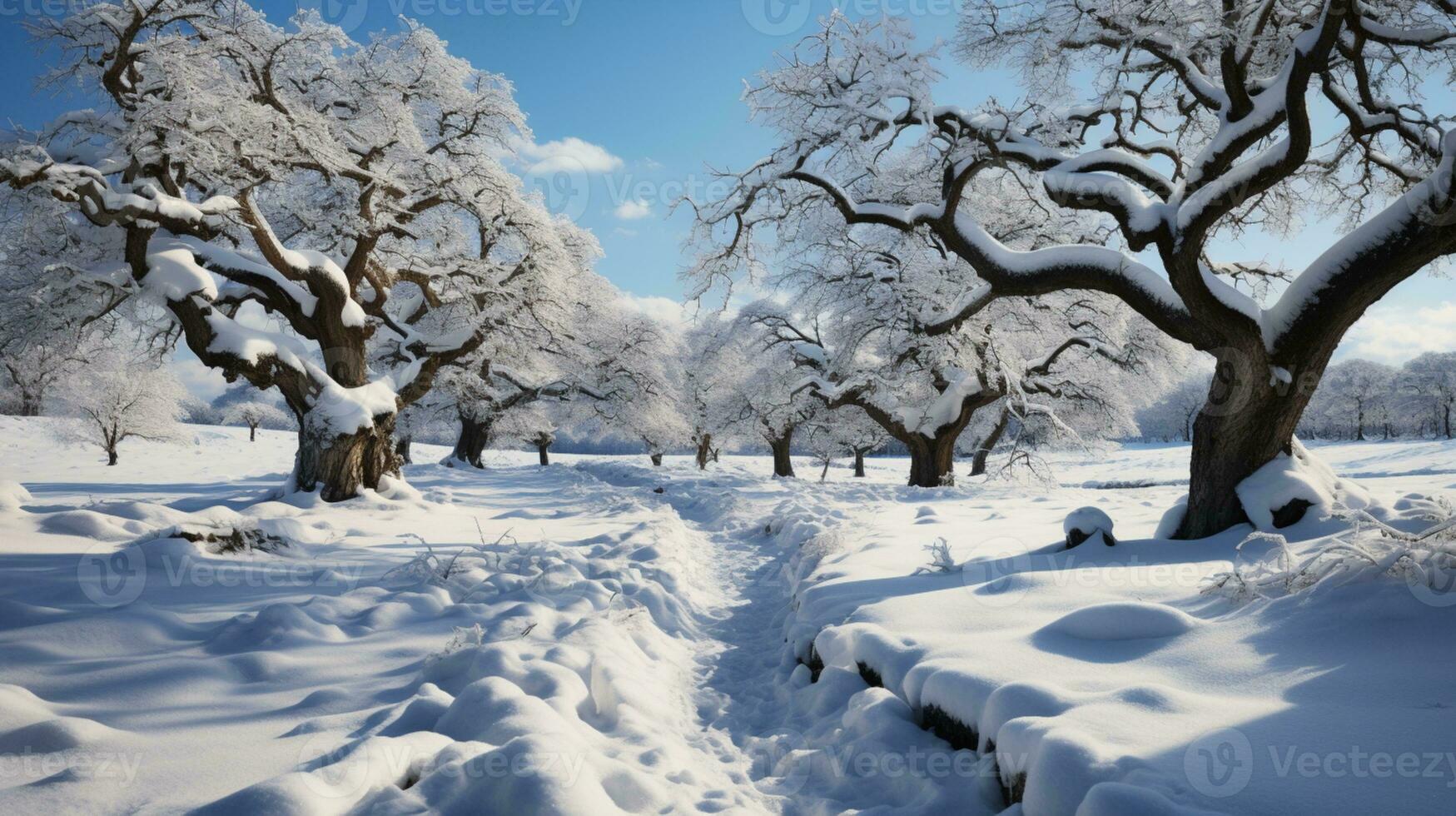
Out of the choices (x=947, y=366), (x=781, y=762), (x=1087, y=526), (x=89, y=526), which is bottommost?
(x=781, y=762)

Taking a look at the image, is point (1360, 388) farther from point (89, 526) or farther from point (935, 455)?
A: point (89, 526)

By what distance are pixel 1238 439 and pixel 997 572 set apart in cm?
→ 288

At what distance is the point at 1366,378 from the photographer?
2467 inches

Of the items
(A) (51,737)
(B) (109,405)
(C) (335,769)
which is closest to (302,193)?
(A) (51,737)

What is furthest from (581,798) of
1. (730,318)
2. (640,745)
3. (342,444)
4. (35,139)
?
(730,318)

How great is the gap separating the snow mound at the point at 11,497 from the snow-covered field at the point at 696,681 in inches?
2.2

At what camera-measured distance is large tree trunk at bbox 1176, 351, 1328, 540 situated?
544 cm

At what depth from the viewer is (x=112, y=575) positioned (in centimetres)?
454
